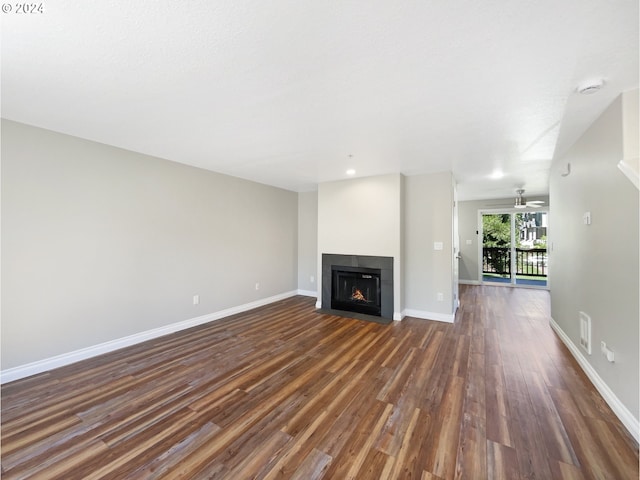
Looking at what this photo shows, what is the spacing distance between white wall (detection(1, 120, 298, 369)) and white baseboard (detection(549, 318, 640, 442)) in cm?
456

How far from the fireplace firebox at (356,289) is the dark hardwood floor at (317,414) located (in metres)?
1.20

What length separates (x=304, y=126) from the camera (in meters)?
2.51

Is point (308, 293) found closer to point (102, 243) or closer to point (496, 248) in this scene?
point (102, 243)

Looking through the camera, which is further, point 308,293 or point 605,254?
point 308,293

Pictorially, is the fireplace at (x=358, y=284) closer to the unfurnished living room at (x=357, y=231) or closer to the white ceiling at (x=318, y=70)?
the unfurnished living room at (x=357, y=231)

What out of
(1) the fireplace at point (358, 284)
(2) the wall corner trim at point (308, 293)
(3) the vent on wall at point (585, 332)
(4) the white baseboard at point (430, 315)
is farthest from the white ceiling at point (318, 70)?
(2) the wall corner trim at point (308, 293)

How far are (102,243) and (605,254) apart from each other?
4.99 m

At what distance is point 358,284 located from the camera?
467 centimetres

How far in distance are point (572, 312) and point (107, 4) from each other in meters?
4.76

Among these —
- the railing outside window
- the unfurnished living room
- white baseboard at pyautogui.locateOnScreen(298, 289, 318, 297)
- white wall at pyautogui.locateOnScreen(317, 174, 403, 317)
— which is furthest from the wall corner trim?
the railing outside window

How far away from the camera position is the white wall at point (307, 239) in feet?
19.5

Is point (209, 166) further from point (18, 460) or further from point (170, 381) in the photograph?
point (18, 460)

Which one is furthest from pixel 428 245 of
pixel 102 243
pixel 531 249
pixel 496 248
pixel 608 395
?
pixel 531 249

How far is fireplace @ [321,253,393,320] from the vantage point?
4.34 meters
